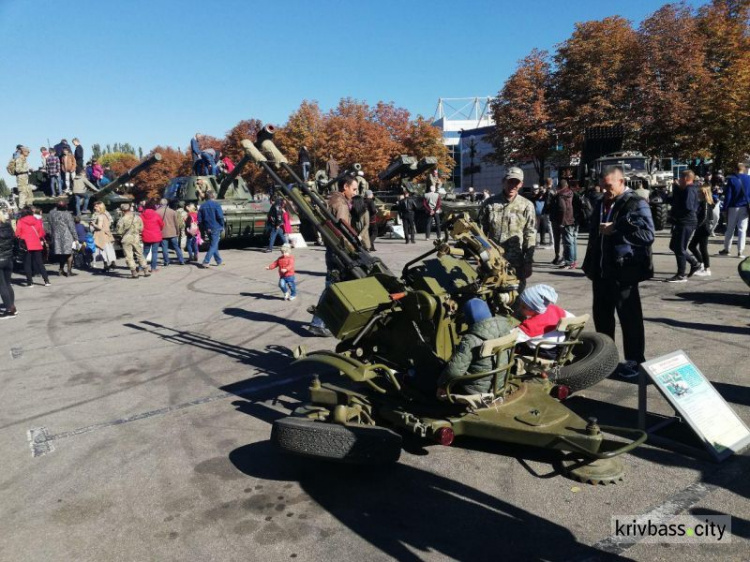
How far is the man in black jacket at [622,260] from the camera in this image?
483cm

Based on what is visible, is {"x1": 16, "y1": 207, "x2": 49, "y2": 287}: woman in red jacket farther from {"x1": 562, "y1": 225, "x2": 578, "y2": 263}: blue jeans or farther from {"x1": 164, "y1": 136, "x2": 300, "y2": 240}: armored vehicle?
{"x1": 562, "y1": 225, "x2": 578, "y2": 263}: blue jeans

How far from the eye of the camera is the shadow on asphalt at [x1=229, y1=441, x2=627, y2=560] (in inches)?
111

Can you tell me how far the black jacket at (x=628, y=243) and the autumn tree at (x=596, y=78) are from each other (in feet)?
77.0

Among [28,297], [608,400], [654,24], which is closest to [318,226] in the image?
[608,400]

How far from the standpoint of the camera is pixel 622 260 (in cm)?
486

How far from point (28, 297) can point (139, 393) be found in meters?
7.00

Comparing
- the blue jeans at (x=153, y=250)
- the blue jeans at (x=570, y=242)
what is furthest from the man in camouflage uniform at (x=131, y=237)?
the blue jeans at (x=570, y=242)

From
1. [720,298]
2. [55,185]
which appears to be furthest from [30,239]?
[720,298]

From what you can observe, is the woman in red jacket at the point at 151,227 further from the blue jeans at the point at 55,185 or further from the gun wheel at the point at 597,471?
the gun wheel at the point at 597,471

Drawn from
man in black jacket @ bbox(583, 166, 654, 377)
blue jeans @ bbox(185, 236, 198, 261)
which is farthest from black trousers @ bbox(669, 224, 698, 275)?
blue jeans @ bbox(185, 236, 198, 261)

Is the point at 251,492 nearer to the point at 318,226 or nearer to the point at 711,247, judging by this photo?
the point at 318,226

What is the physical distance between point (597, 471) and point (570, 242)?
8335 mm

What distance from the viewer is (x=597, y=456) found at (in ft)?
10.0

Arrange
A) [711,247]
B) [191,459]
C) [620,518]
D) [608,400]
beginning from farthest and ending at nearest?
[711,247]
[608,400]
[191,459]
[620,518]
